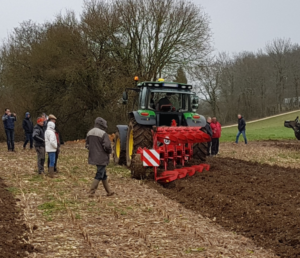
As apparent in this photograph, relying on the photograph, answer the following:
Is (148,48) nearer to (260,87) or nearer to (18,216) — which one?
(18,216)

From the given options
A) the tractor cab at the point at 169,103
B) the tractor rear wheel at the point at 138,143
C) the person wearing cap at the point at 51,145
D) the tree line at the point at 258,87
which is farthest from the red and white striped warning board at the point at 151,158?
the tree line at the point at 258,87

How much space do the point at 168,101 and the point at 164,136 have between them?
2153mm

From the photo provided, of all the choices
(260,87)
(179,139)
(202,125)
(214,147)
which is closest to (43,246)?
(179,139)

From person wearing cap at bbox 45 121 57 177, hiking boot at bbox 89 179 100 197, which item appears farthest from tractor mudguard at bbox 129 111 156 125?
hiking boot at bbox 89 179 100 197

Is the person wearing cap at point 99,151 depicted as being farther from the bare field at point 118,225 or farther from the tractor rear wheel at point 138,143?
the tractor rear wheel at point 138,143

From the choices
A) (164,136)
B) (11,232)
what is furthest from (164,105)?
(11,232)

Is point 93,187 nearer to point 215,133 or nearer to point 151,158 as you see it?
point 151,158

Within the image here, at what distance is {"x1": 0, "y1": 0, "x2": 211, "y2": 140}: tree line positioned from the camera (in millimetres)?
25562

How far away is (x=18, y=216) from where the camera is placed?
21.3 ft

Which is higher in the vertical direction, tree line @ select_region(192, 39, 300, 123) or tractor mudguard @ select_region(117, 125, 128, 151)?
tree line @ select_region(192, 39, 300, 123)

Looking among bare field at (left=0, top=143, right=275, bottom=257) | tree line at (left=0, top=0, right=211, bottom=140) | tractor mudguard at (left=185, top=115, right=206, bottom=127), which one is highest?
tree line at (left=0, top=0, right=211, bottom=140)

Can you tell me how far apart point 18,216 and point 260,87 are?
51.1 metres

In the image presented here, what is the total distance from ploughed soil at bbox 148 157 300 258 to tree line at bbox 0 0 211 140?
1638 centimetres

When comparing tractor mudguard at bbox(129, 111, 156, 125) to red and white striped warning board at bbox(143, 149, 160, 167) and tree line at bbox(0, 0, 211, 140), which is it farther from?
tree line at bbox(0, 0, 211, 140)
